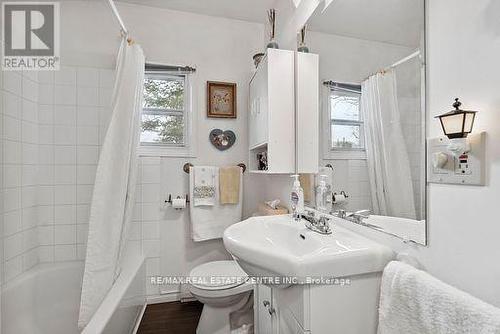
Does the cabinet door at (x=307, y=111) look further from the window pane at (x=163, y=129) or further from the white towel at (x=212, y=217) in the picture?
the window pane at (x=163, y=129)

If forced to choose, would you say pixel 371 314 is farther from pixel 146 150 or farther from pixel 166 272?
pixel 146 150

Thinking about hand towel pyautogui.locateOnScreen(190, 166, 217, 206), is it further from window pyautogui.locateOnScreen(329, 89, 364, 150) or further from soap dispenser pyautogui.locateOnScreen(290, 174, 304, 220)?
window pyautogui.locateOnScreen(329, 89, 364, 150)

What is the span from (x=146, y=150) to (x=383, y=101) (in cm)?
176

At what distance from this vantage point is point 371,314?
0.90 m

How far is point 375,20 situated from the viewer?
1.05m

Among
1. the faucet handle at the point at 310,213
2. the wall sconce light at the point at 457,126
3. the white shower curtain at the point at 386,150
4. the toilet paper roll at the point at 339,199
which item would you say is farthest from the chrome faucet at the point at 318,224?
the wall sconce light at the point at 457,126

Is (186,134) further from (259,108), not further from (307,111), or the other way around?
(307,111)

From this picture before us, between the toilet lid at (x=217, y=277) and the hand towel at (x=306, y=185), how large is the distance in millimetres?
676

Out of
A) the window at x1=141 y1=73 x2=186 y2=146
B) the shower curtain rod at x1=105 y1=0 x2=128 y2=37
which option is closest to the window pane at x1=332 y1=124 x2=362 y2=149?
the window at x1=141 y1=73 x2=186 y2=146

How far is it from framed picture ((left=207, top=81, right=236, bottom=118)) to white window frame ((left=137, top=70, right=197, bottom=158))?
0.15 metres

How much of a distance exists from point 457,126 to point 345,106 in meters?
0.61

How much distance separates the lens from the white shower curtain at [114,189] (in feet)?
4.28

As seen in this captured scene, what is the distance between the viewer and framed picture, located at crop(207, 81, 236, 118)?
2148 mm

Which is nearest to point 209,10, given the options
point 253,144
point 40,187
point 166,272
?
point 253,144
